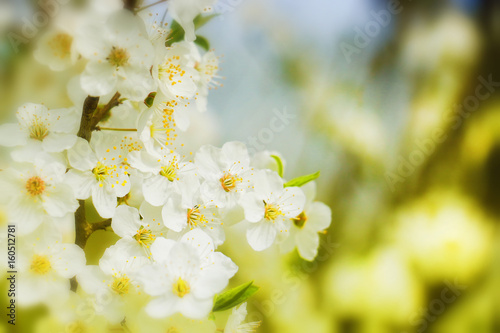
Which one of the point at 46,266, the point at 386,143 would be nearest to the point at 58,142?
the point at 46,266

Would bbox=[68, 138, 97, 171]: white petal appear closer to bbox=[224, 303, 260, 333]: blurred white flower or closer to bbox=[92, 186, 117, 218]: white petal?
bbox=[92, 186, 117, 218]: white petal

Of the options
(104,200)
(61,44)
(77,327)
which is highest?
(61,44)

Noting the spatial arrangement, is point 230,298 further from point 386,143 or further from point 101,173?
point 386,143

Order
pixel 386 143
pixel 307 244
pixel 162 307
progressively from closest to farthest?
pixel 162 307
pixel 307 244
pixel 386 143

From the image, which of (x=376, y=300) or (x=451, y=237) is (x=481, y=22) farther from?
(x=376, y=300)

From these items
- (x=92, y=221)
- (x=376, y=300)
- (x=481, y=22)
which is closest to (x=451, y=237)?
(x=376, y=300)
